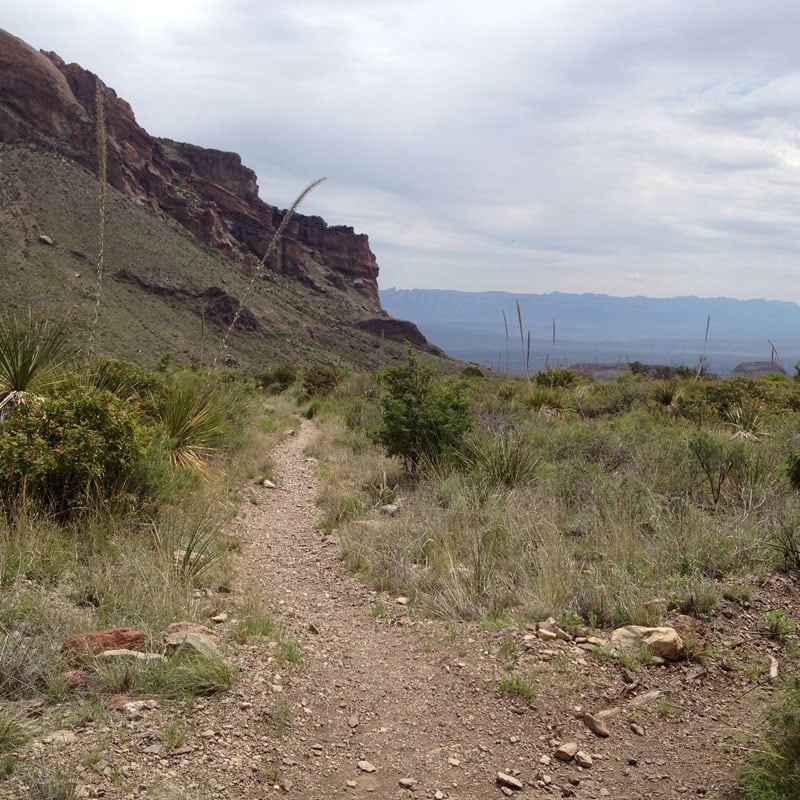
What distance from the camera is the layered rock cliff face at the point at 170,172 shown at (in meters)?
60.4

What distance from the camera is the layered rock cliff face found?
198 ft

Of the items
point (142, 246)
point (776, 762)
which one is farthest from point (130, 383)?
point (142, 246)

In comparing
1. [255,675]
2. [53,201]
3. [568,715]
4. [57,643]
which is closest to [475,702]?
[568,715]

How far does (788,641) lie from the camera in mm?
4211

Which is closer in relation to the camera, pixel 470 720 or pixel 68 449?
pixel 470 720

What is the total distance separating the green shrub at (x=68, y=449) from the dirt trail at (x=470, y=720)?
2193mm

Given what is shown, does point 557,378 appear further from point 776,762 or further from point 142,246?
point 142,246

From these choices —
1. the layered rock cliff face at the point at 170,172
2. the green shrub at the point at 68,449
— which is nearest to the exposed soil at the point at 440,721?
the green shrub at the point at 68,449

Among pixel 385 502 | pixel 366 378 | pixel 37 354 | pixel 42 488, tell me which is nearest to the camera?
pixel 42 488

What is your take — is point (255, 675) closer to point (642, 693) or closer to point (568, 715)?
point (568, 715)

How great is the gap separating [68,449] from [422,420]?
481 centimetres

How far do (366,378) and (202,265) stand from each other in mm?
43198

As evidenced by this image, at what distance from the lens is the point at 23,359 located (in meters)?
6.78

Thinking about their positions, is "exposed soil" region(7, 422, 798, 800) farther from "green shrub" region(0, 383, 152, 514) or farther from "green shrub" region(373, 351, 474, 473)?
"green shrub" region(373, 351, 474, 473)
